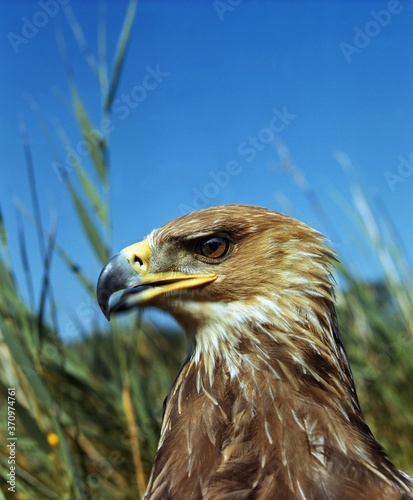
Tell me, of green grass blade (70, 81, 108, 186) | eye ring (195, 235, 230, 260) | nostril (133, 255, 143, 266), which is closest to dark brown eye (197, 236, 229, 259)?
eye ring (195, 235, 230, 260)

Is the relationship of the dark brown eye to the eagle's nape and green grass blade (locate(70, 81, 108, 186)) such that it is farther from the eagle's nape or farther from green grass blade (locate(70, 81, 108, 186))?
green grass blade (locate(70, 81, 108, 186))

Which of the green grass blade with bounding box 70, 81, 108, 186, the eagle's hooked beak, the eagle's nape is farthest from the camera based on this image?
the green grass blade with bounding box 70, 81, 108, 186

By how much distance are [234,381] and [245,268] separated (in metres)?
0.39

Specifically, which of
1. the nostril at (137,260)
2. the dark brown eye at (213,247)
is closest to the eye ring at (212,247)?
the dark brown eye at (213,247)

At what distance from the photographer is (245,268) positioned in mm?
2445

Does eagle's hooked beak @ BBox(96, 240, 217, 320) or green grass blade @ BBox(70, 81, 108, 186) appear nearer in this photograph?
eagle's hooked beak @ BBox(96, 240, 217, 320)

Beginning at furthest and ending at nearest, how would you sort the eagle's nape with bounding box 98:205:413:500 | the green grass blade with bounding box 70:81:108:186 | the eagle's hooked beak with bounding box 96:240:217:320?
the green grass blade with bounding box 70:81:108:186 → the eagle's hooked beak with bounding box 96:240:217:320 → the eagle's nape with bounding box 98:205:413:500

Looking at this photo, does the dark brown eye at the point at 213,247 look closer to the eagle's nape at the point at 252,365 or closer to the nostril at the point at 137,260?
the eagle's nape at the point at 252,365

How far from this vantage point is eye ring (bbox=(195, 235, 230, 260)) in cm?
248

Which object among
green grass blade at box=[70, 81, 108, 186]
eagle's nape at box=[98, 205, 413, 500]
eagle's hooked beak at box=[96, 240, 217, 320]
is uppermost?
green grass blade at box=[70, 81, 108, 186]

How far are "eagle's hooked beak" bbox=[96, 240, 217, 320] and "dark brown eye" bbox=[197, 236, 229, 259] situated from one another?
0.09m

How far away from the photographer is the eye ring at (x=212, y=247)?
97.7 inches

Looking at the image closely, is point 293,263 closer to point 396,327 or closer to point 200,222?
point 200,222

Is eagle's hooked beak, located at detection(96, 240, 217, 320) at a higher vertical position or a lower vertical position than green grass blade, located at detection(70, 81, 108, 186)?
lower
